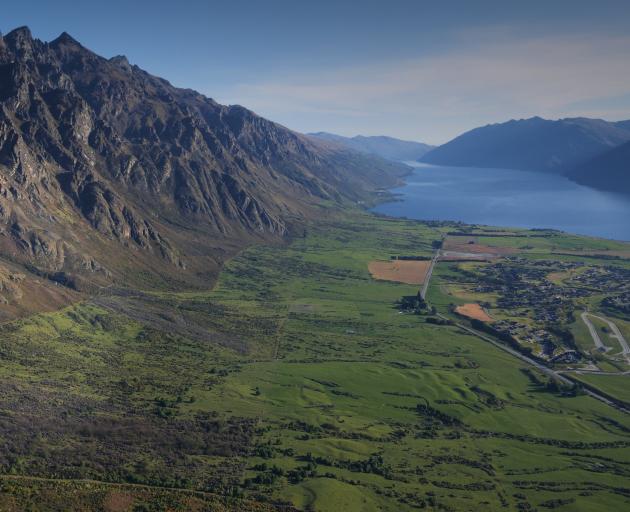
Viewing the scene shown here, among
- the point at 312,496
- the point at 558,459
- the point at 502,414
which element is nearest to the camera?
the point at 312,496

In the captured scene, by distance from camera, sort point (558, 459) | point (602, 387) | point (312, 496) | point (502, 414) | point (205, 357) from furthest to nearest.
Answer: point (205, 357)
point (602, 387)
point (502, 414)
point (558, 459)
point (312, 496)

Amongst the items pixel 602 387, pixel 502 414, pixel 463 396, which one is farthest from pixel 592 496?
pixel 602 387

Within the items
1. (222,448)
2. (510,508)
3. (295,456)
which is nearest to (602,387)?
(510,508)

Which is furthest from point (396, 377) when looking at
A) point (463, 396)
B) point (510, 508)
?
point (510, 508)

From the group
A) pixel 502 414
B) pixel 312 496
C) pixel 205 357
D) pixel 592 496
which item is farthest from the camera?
pixel 205 357

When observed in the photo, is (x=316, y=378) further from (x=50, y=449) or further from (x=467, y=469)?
(x=50, y=449)

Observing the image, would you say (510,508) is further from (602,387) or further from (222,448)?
(602,387)

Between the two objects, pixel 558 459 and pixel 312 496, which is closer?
pixel 312 496

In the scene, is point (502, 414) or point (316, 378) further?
point (316, 378)

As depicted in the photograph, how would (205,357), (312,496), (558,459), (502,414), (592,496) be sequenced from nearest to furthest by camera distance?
1. (312,496)
2. (592,496)
3. (558,459)
4. (502,414)
5. (205,357)
